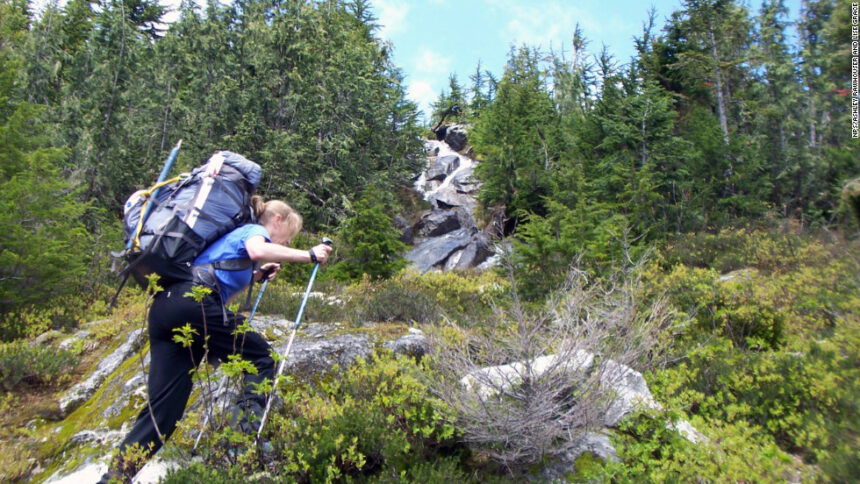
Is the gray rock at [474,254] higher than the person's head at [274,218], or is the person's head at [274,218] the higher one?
the person's head at [274,218]

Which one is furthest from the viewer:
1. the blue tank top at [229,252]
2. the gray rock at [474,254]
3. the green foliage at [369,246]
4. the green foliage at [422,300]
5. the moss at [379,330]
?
the gray rock at [474,254]

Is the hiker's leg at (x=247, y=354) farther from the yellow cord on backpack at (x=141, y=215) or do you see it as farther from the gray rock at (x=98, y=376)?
the gray rock at (x=98, y=376)

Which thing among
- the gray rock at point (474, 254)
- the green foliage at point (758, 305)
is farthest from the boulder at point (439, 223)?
the green foliage at point (758, 305)

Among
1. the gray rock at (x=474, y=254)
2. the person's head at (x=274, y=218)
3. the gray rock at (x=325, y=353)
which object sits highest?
the person's head at (x=274, y=218)

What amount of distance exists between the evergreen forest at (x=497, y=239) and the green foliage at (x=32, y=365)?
0.10ft

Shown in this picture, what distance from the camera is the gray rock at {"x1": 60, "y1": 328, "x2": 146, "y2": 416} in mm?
4695

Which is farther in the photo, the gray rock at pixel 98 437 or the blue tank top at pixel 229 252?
the gray rock at pixel 98 437

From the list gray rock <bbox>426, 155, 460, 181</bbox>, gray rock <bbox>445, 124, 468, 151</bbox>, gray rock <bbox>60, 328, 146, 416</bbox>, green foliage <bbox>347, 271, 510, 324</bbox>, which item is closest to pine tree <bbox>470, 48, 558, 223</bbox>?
gray rock <bbox>426, 155, 460, 181</bbox>

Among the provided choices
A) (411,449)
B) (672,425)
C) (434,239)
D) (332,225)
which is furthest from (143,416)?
(434,239)

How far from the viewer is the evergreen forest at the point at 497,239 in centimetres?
306

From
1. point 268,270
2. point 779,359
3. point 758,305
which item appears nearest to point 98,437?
point 268,270

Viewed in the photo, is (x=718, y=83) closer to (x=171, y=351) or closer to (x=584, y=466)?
(x=584, y=466)

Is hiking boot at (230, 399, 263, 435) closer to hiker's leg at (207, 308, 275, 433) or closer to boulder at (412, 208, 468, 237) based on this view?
hiker's leg at (207, 308, 275, 433)

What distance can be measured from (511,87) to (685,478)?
78.4 feet
